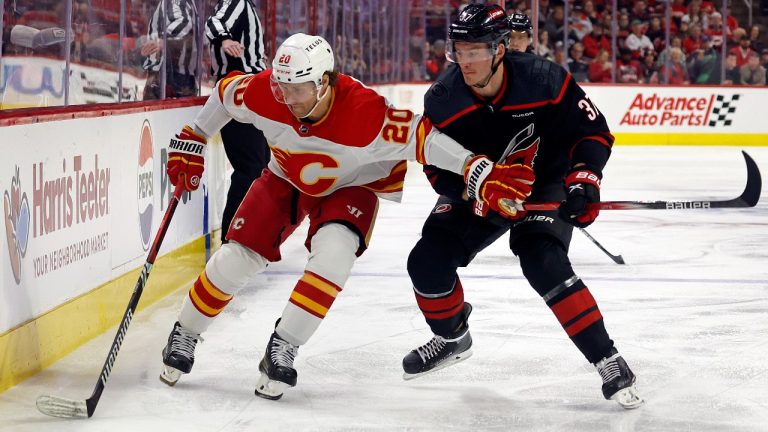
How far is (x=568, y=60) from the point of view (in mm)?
14820

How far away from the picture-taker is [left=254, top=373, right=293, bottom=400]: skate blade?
314 cm

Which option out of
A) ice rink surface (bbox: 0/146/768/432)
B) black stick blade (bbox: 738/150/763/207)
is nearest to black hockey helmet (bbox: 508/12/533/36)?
ice rink surface (bbox: 0/146/768/432)

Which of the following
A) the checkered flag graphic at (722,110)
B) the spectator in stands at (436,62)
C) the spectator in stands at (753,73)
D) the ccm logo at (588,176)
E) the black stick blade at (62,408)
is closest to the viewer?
the black stick blade at (62,408)

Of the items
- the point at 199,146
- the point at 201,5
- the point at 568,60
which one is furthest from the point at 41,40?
the point at 568,60

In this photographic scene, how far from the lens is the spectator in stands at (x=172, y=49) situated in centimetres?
515

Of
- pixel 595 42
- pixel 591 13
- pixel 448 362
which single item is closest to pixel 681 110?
pixel 595 42

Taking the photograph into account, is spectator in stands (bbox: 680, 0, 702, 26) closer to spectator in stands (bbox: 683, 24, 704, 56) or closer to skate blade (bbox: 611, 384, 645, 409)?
spectator in stands (bbox: 683, 24, 704, 56)

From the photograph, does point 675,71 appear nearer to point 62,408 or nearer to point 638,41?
point 638,41

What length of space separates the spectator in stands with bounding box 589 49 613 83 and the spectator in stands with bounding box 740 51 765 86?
59.9 inches

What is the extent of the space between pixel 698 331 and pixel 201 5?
2.96 metres

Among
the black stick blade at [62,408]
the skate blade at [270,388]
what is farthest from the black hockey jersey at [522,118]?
the black stick blade at [62,408]

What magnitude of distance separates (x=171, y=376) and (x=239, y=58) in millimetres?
2392

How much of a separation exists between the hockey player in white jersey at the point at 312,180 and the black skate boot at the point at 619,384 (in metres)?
0.49

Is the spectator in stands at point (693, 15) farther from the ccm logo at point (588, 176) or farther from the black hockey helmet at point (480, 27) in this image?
the ccm logo at point (588, 176)
